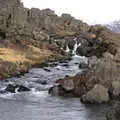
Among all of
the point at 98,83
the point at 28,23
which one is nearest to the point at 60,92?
the point at 98,83

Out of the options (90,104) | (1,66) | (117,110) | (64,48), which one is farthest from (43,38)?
(117,110)

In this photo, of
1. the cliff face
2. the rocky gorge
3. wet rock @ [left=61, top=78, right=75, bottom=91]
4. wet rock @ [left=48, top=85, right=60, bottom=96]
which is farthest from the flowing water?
the cliff face

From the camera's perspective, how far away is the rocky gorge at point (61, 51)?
6309cm

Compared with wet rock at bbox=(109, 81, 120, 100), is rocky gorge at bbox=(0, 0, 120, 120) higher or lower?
higher

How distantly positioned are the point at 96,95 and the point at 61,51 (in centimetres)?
5915

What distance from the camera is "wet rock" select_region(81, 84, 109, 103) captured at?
58.1m

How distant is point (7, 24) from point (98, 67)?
194ft

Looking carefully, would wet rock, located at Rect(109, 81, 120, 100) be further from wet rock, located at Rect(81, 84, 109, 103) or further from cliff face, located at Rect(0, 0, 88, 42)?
cliff face, located at Rect(0, 0, 88, 42)

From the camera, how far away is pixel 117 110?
35312mm

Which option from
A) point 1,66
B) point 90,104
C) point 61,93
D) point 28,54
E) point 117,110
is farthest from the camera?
point 28,54

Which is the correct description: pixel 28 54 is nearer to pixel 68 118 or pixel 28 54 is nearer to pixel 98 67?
pixel 98 67

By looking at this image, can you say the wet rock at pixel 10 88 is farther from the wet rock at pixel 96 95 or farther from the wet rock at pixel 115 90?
the wet rock at pixel 115 90

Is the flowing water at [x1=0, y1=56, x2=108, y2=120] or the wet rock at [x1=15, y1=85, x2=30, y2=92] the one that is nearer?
the flowing water at [x1=0, y1=56, x2=108, y2=120]

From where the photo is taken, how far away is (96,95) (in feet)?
191
